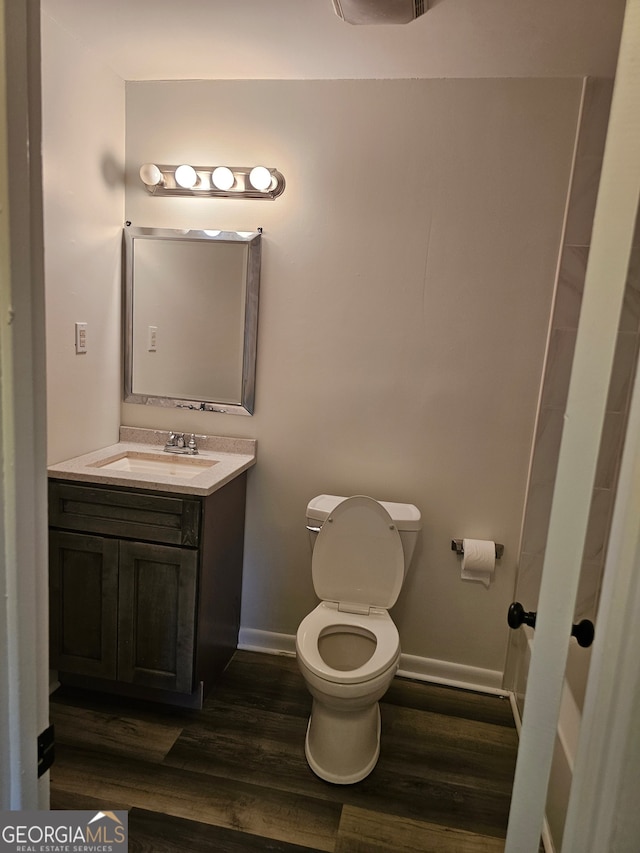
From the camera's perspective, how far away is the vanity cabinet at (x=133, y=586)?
6.56ft

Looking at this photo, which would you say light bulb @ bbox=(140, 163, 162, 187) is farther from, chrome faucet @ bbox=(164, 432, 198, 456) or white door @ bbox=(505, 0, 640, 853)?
white door @ bbox=(505, 0, 640, 853)

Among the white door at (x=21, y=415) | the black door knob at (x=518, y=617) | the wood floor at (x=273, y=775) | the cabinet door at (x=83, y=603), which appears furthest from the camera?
the cabinet door at (x=83, y=603)

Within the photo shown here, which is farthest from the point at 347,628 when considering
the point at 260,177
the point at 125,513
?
the point at 260,177

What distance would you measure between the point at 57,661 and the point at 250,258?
5.90 feet

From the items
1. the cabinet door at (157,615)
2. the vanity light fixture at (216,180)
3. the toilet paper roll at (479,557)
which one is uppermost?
the vanity light fixture at (216,180)

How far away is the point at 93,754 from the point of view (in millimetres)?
1888

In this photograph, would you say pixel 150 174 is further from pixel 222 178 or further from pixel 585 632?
pixel 585 632

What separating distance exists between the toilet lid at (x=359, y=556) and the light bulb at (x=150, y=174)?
154 cm

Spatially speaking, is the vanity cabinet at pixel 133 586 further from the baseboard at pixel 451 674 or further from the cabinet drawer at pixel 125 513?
the baseboard at pixel 451 674

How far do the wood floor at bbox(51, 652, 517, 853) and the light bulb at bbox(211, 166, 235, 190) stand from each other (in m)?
2.08

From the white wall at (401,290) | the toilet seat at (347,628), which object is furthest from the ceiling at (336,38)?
the toilet seat at (347,628)

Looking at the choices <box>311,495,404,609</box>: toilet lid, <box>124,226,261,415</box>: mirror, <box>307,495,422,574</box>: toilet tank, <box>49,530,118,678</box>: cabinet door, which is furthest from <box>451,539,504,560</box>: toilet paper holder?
<box>49,530,118,678</box>: cabinet door

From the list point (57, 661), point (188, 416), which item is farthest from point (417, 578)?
point (57, 661)

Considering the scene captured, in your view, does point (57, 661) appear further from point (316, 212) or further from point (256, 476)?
point (316, 212)
